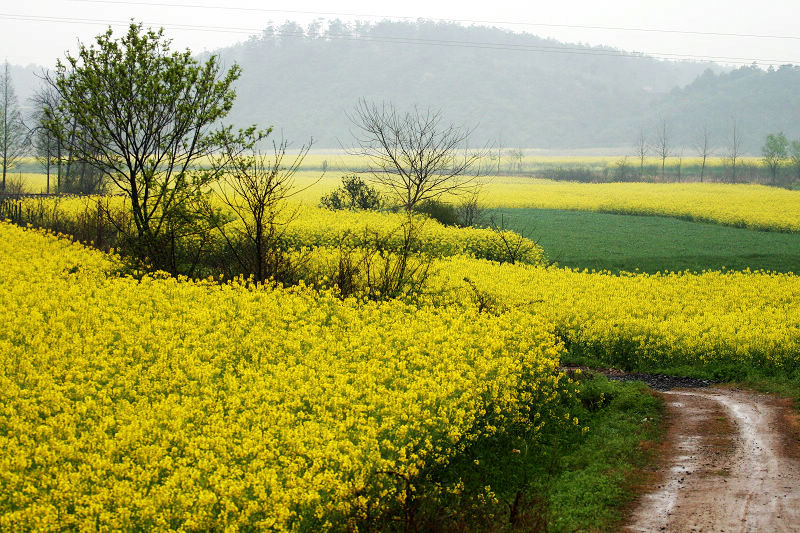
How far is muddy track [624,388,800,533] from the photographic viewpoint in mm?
8648

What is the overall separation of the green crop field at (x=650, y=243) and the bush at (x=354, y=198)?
6.23 metres

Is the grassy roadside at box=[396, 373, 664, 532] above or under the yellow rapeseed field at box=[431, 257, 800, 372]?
under

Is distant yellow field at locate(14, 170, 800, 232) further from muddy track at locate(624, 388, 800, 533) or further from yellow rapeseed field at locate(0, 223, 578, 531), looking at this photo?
muddy track at locate(624, 388, 800, 533)

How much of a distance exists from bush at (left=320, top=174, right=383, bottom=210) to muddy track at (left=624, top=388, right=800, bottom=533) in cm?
2605

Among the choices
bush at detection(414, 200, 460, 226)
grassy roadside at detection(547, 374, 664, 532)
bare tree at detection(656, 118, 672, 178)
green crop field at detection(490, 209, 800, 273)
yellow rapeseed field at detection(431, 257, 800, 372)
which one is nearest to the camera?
grassy roadside at detection(547, 374, 664, 532)

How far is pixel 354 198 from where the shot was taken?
1539 inches

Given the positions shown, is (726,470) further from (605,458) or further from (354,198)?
(354,198)

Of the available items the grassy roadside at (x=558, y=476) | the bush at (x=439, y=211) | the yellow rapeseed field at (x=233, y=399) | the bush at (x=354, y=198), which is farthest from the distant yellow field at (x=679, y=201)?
the grassy roadside at (x=558, y=476)

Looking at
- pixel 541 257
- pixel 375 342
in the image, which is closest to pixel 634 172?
pixel 541 257

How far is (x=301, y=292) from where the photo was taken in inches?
649

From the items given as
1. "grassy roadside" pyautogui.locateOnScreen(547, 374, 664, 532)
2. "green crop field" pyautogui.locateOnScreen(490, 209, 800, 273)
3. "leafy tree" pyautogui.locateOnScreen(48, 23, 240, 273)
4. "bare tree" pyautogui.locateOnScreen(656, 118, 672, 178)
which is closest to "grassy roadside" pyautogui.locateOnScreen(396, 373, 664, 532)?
"grassy roadside" pyautogui.locateOnScreen(547, 374, 664, 532)

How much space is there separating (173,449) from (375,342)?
4844mm

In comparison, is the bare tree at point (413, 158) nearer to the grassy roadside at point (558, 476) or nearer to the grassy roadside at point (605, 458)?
the grassy roadside at point (605, 458)

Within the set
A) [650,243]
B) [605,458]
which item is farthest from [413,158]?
[605,458]
